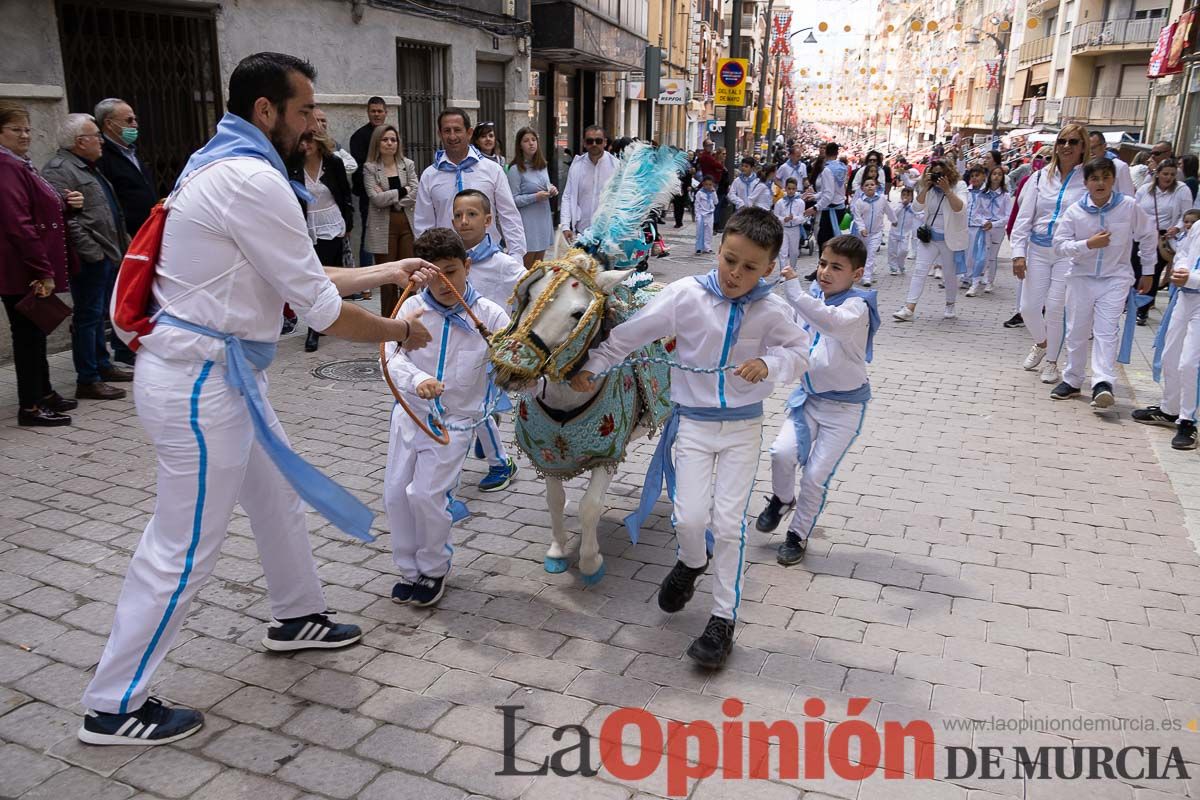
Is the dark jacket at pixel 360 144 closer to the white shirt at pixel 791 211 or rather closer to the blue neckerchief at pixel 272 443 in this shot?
the white shirt at pixel 791 211

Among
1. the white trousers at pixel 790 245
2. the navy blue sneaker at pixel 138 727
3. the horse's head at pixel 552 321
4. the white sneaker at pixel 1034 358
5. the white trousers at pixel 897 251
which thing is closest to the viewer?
the navy blue sneaker at pixel 138 727

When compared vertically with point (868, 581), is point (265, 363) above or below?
above

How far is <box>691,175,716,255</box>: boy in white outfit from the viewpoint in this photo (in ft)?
55.9

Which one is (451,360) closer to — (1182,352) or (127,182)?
(127,182)

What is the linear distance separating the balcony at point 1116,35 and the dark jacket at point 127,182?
4283cm

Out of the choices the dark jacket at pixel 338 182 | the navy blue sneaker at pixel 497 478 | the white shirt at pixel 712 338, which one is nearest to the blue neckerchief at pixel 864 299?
the white shirt at pixel 712 338

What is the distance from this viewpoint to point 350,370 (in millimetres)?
8531

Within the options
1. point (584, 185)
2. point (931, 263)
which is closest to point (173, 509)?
point (584, 185)

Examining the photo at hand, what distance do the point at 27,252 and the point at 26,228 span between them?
18cm

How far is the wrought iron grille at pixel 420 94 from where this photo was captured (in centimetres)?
1330

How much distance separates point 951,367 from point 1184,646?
220 inches

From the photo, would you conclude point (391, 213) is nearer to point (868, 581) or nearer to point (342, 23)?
point (342, 23)

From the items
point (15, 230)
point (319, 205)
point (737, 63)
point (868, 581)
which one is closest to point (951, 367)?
point (868, 581)

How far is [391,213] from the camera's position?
9.94 meters
